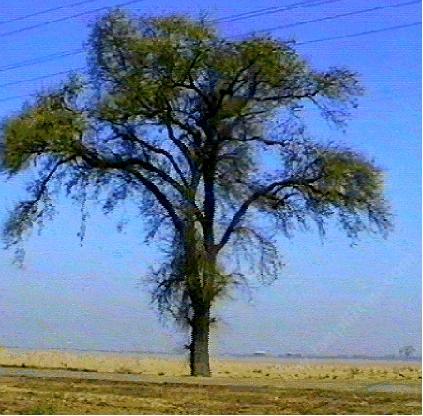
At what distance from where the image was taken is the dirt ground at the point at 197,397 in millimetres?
18656

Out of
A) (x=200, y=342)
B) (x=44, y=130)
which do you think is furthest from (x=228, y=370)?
(x=44, y=130)

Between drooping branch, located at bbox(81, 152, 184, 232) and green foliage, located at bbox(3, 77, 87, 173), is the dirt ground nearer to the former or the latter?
drooping branch, located at bbox(81, 152, 184, 232)

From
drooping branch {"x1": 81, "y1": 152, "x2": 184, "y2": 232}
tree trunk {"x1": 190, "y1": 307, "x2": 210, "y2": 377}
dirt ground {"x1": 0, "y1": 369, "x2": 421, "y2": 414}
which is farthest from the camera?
tree trunk {"x1": 190, "y1": 307, "x2": 210, "y2": 377}

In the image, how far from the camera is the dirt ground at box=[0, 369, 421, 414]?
18.7 m

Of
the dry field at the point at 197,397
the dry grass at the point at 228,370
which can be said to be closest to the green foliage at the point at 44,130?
the dry grass at the point at 228,370

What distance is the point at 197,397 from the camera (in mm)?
21719

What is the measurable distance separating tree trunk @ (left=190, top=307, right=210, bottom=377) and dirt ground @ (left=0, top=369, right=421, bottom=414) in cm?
520

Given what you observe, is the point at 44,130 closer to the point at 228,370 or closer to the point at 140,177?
the point at 140,177

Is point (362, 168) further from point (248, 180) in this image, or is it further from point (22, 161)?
point (22, 161)

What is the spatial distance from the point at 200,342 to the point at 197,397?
37.6 ft

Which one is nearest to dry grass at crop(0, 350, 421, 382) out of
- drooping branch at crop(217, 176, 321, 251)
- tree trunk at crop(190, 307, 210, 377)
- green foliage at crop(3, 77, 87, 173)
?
tree trunk at crop(190, 307, 210, 377)

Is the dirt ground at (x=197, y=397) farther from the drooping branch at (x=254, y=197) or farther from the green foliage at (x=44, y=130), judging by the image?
the green foliage at (x=44, y=130)

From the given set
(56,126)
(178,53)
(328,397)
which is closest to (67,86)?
(56,126)

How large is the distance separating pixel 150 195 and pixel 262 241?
14.0ft
